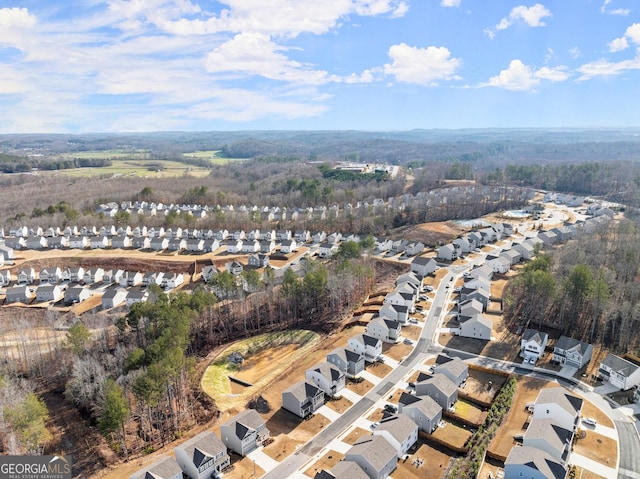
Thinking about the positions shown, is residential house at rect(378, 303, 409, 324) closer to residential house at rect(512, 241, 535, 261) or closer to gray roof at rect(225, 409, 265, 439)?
gray roof at rect(225, 409, 265, 439)

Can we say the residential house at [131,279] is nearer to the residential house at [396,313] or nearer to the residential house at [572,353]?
the residential house at [396,313]

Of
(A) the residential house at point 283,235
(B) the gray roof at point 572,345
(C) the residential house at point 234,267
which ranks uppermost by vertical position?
(A) the residential house at point 283,235

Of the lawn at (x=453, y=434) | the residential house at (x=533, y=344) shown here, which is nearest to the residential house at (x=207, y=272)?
the lawn at (x=453, y=434)

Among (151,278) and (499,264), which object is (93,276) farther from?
(499,264)

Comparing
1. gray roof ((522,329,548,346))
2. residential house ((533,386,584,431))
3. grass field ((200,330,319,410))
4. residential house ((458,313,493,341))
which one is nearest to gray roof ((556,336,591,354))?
gray roof ((522,329,548,346))

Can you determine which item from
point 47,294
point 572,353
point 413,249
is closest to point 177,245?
point 47,294
